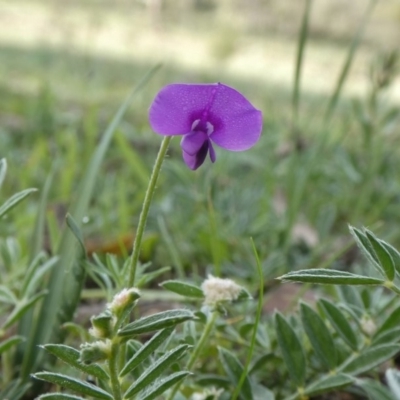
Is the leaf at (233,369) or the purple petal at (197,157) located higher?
the purple petal at (197,157)

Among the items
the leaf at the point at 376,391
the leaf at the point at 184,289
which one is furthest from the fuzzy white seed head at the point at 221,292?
the leaf at the point at 376,391

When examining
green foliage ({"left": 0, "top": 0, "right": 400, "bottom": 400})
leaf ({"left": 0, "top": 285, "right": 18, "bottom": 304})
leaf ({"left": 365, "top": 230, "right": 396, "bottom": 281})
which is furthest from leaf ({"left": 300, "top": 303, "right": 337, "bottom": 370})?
leaf ({"left": 0, "top": 285, "right": 18, "bottom": 304})

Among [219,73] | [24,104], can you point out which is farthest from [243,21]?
[24,104]

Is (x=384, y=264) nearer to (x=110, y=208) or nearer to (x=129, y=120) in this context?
(x=110, y=208)

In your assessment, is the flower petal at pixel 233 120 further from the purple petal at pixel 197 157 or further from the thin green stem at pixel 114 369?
the thin green stem at pixel 114 369

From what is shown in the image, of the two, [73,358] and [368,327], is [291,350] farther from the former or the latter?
[73,358]
